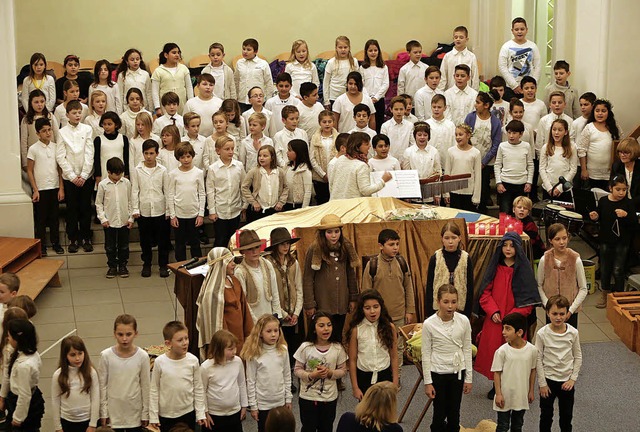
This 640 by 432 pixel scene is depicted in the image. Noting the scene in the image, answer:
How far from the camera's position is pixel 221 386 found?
809 cm

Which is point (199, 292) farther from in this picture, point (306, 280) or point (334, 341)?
point (334, 341)

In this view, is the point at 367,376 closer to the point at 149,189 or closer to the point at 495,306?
the point at 495,306

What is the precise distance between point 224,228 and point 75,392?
5.13 metres

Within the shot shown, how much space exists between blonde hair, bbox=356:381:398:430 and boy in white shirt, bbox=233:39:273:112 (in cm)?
860

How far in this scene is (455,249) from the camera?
9.75 metres

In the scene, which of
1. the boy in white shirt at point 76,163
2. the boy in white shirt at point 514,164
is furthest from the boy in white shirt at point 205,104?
the boy in white shirt at point 514,164

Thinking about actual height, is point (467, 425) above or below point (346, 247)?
below

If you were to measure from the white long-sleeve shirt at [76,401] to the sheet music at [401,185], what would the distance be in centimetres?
481

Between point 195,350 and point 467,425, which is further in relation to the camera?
point 195,350

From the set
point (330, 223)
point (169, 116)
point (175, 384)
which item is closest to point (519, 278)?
point (330, 223)

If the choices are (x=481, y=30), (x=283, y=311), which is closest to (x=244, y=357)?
(x=283, y=311)

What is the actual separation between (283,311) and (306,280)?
1.07ft

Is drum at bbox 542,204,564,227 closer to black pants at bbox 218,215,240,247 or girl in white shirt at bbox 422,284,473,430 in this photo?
black pants at bbox 218,215,240,247

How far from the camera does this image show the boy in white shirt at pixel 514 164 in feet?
44.4
